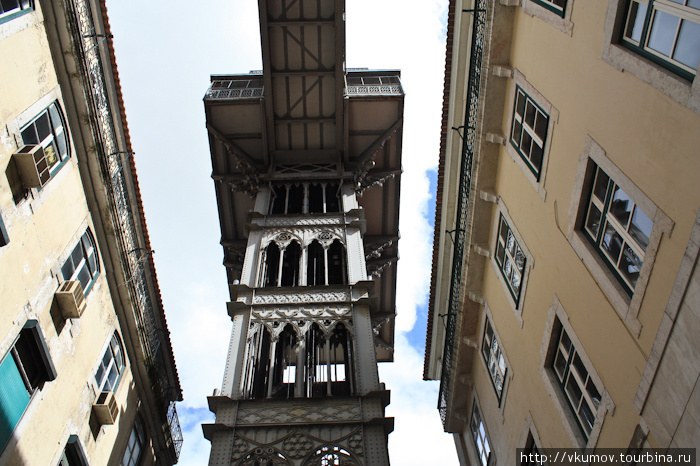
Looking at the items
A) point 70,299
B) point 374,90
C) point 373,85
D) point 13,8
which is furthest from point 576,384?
point 373,85

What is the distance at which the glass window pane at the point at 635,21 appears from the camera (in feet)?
23.1

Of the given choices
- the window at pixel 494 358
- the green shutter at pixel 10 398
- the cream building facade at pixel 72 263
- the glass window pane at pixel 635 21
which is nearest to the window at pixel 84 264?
the cream building facade at pixel 72 263

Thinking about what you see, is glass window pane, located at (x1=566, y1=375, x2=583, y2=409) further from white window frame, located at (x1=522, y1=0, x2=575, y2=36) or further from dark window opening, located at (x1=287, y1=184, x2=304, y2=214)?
dark window opening, located at (x1=287, y1=184, x2=304, y2=214)

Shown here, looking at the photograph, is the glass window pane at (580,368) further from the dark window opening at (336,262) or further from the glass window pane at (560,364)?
the dark window opening at (336,262)

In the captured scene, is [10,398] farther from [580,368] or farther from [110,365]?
[580,368]

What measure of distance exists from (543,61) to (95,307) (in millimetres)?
10257

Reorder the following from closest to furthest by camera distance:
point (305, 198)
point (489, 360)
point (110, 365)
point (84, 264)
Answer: point (84, 264), point (110, 365), point (489, 360), point (305, 198)

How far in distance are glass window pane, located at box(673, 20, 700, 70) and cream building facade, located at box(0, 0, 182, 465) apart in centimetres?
945

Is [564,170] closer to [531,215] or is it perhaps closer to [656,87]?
[531,215]

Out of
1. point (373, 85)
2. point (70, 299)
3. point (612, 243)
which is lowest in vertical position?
point (612, 243)

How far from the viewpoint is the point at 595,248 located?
837 cm

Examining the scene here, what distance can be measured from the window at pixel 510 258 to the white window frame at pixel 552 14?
410 centimetres

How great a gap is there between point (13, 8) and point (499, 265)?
10450mm

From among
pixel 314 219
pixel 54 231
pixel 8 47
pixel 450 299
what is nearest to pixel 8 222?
pixel 54 231
